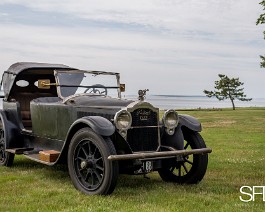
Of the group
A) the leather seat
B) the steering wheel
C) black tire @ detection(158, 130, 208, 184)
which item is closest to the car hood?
the steering wheel

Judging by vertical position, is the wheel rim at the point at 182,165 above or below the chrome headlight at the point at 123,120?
below

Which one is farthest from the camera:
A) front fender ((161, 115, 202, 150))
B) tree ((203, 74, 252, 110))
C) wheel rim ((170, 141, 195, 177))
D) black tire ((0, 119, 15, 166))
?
tree ((203, 74, 252, 110))

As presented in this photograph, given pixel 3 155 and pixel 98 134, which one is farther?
pixel 3 155

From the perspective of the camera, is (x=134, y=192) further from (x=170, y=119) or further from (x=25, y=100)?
(x=25, y=100)

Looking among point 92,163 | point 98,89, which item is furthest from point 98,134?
point 98,89

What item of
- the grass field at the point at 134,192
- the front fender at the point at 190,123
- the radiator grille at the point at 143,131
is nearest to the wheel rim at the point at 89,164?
the grass field at the point at 134,192

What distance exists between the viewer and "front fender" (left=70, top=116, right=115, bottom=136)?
259 inches

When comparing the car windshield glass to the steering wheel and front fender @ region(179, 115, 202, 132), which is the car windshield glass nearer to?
the steering wheel

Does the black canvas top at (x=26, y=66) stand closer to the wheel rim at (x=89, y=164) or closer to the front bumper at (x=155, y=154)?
the wheel rim at (x=89, y=164)

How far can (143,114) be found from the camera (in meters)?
7.23

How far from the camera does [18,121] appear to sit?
9.51 m

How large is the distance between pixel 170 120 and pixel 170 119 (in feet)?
0.06

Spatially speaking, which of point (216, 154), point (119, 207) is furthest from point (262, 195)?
point (216, 154)

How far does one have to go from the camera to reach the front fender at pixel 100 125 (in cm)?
657
